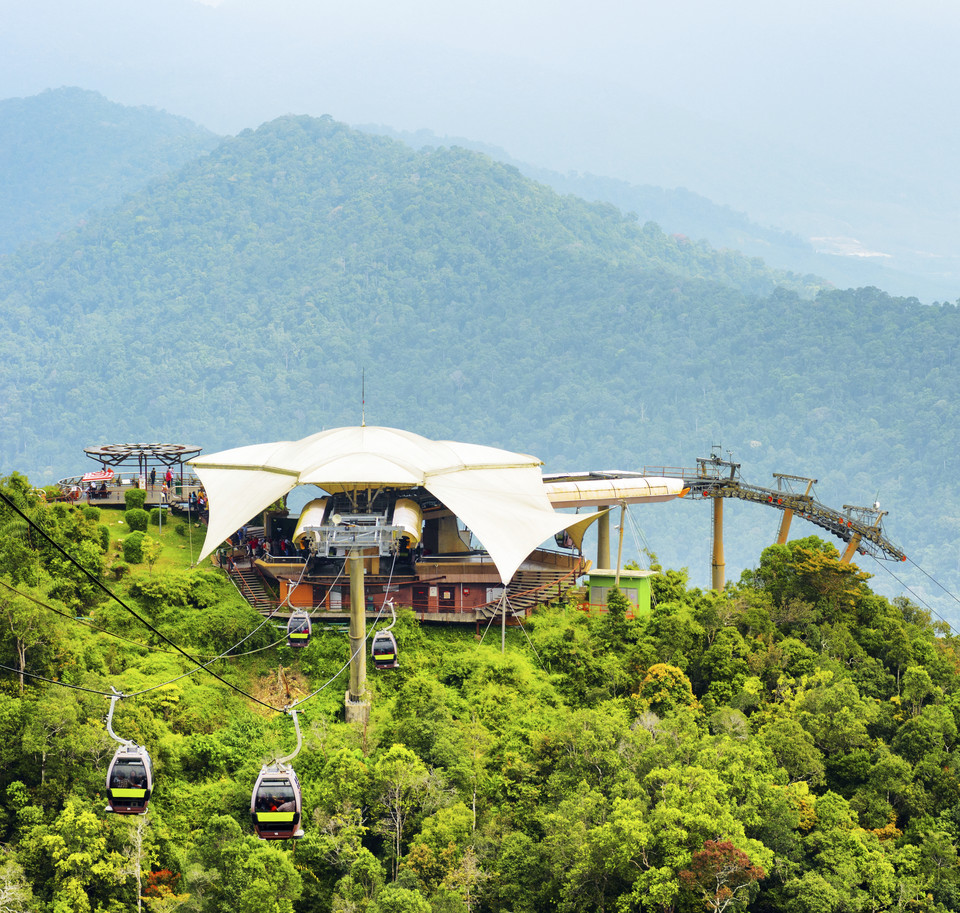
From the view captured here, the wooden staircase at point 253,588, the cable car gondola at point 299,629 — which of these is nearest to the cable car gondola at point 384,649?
the cable car gondola at point 299,629

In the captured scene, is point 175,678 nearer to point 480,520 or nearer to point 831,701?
point 480,520

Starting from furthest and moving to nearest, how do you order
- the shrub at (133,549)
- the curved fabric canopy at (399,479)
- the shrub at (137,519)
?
the shrub at (137,519) < the shrub at (133,549) < the curved fabric canopy at (399,479)

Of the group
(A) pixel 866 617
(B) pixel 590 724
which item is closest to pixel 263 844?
(B) pixel 590 724

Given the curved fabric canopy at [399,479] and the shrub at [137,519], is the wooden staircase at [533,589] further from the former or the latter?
the shrub at [137,519]

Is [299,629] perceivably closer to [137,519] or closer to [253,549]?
[253,549]

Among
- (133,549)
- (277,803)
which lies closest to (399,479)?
(133,549)

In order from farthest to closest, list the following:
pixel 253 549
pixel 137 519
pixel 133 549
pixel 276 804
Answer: pixel 137 519 < pixel 253 549 < pixel 133 549 < pixel 276 804
